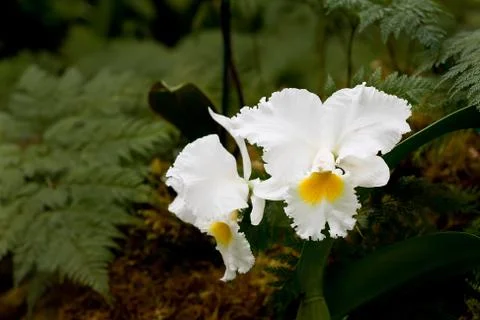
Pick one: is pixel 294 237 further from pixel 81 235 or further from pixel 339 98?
pixel 81 235

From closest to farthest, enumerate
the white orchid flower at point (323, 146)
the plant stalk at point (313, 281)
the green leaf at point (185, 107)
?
the white orchid flower at point (323, 146)
the plant stalk at point (313, 281)
the green leaf at point (185, 107)

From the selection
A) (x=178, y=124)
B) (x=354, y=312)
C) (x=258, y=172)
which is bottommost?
(x=354, y=312)

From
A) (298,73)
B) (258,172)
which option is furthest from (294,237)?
(298,73)

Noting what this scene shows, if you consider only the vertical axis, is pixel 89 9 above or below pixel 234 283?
above

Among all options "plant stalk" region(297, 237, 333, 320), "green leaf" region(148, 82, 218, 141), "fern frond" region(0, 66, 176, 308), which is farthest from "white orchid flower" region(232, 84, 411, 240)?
"fern frond" region(0, 66, 176, 308)

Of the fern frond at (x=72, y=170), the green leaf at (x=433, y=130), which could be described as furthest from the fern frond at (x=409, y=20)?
the fern frond at (x=72, y=170)

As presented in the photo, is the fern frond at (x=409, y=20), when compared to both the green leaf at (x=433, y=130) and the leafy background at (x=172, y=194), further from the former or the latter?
the green leaf at (x=433, y=130)
